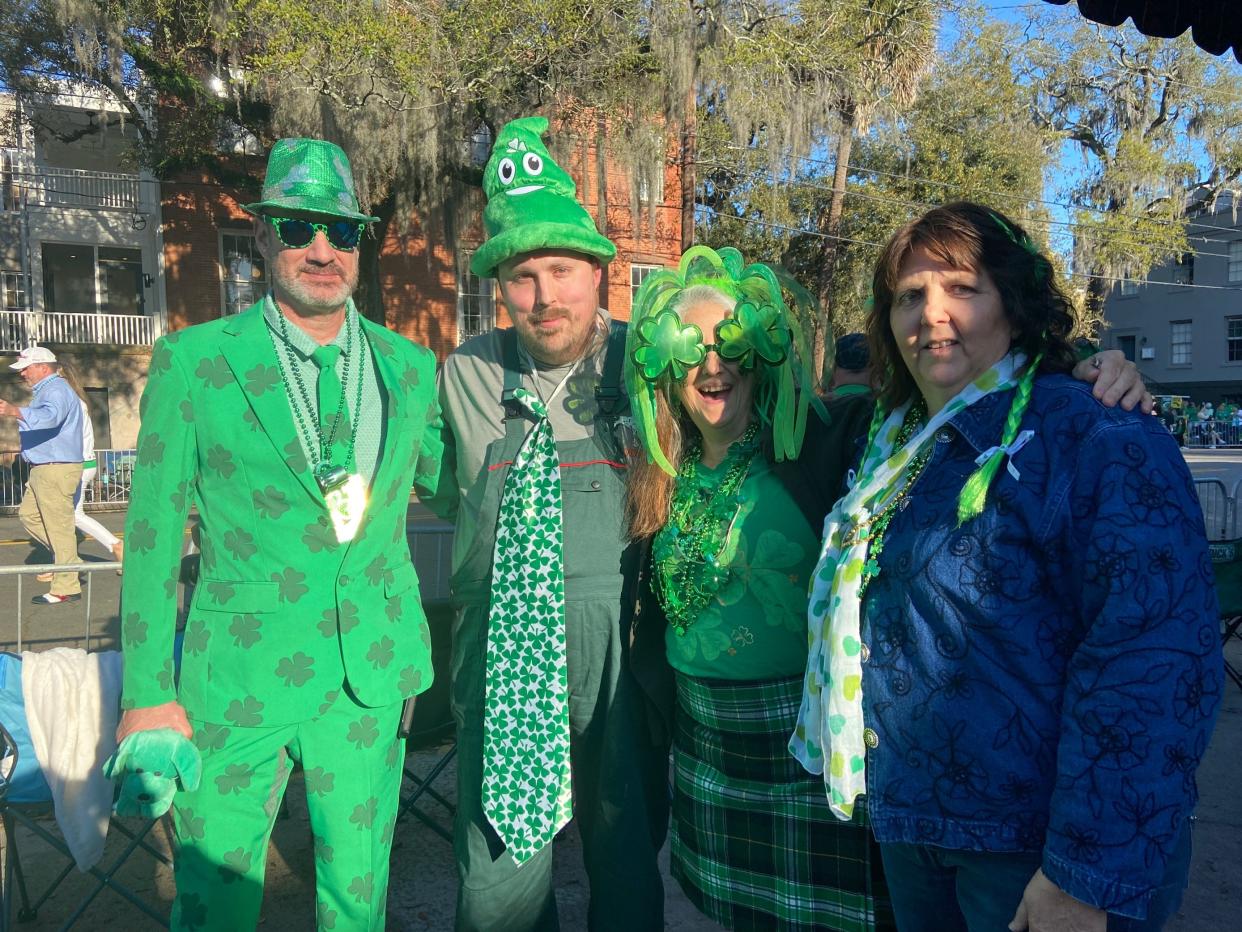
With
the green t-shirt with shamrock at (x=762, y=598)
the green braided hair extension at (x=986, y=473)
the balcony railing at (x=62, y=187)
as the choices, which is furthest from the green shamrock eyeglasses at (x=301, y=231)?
the balcony railing at (x=62, y=187)

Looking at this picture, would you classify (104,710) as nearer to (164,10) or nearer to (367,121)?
(367,121)

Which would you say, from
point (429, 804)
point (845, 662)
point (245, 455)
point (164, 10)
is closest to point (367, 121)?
point (164, 10)

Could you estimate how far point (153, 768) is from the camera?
1.89 m

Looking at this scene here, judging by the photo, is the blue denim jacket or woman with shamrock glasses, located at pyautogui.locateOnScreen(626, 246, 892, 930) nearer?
the blue denim jacket

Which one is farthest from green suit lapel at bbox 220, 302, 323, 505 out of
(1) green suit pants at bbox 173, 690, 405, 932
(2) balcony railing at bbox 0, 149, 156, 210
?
(2) balcony railing at bbox 0, 149, 156, 210

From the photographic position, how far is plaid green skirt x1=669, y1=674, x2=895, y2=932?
1.99 metres

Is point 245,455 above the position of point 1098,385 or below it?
below

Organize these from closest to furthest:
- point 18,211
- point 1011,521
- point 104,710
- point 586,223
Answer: point 1011,521 → point 586,223 → point 104,710 → point 18,211

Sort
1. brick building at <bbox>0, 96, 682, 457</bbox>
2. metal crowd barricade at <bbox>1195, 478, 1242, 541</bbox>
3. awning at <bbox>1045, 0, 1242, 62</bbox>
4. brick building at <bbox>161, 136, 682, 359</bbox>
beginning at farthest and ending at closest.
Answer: brick building at <bbox>161, 136, 682, 359</bbox>
brick building at <bbox>0, 96, 682, 457</bbox>
metal crowd barricade at <bbox>1195, 478, 1242, 541</bbox>
awning at <bbox>1045, 0, 1242, 62</bbox>

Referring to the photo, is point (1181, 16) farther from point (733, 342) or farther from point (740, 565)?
point (740, 565)

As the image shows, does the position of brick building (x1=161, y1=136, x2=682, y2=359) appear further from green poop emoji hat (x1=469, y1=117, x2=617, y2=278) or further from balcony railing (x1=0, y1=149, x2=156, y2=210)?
green poop emoji hat (x1=469, y1=117, x2=617, y2=278)

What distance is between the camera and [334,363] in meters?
2.16

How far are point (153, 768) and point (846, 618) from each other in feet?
4.85

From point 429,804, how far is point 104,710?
1.50m
